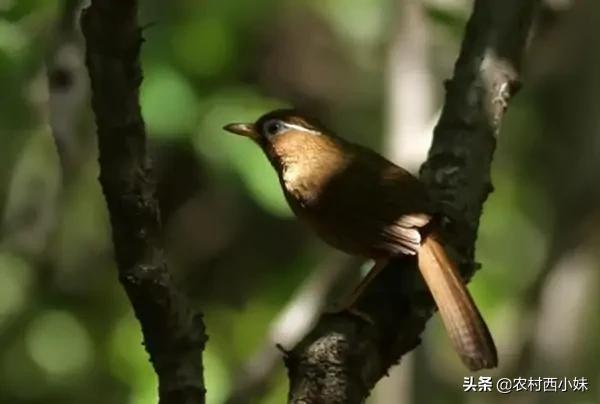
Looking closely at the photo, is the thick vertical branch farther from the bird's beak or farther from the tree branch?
the bird's beak

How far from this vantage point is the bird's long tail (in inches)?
86.8

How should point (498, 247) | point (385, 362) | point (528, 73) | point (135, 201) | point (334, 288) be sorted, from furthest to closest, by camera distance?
point (498, 247) < point (528, 73) < point (334, 288) < point (385, 362) < point (135, 201)

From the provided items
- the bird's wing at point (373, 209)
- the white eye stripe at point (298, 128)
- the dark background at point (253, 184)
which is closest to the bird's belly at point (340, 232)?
→ the bird's wing at point (373, 209)

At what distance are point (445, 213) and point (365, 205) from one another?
20 cm

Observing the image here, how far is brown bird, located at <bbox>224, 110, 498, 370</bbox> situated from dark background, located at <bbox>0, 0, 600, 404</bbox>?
29 centimetres

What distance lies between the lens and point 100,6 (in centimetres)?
147

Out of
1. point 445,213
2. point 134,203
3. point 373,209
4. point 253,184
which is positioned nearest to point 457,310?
point 445,213

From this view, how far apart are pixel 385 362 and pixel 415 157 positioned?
1.34 metres

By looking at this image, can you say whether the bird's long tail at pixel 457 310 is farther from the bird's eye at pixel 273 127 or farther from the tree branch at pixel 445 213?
the bird's eye at pixel 273 127

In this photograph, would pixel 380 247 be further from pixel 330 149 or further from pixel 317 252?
pixel 317 252

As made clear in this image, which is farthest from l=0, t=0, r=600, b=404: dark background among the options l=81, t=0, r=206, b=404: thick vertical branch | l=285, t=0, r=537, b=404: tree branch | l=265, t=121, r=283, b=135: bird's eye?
l=81, t=0, r=206, b=404: thick vertical branch

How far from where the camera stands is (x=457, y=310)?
89.8 inches

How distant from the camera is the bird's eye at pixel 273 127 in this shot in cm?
308

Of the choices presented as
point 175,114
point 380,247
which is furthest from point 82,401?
point 380,247
